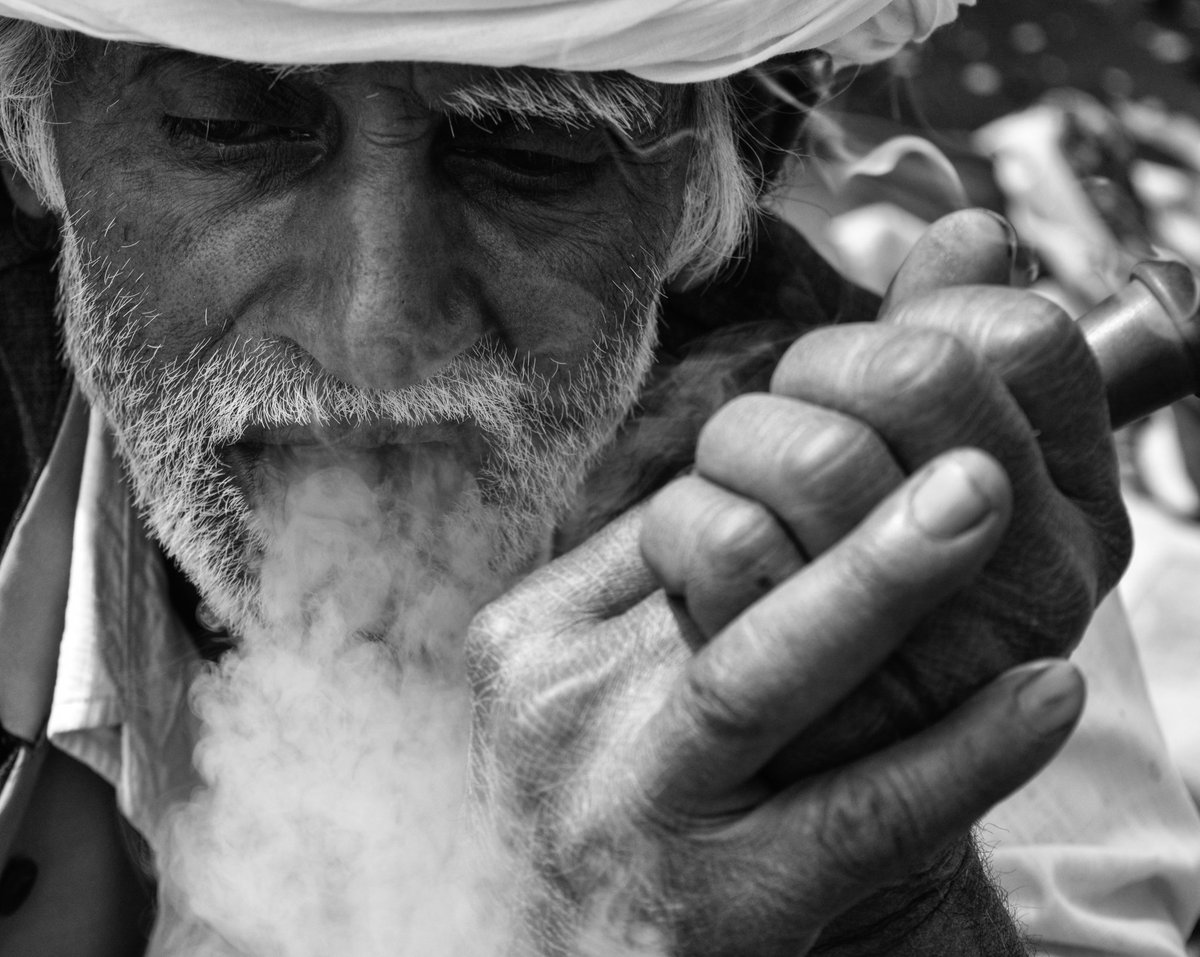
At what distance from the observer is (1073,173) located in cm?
493

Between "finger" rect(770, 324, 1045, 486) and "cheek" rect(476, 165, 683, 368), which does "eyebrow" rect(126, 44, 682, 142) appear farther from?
"finger" rect(770, 324, 1045, 486)

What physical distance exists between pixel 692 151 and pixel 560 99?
14.3 inches

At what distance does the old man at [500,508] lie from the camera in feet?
3.59

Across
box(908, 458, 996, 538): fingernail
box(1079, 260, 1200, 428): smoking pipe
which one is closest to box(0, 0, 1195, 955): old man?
box(908, 458, 996, 538): fingernail

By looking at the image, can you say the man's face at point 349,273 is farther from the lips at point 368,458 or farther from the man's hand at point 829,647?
the man's hand at point 829,647

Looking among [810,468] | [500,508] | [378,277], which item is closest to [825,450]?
[810,468]

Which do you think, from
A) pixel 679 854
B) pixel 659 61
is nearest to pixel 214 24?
pixel 659 61

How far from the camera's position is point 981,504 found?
0.99 m

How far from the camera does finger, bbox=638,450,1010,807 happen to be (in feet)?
3.25

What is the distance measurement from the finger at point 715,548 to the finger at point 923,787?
0.18m

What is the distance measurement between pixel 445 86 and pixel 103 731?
45.4 inches

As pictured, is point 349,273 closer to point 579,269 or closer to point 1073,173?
point 579,269

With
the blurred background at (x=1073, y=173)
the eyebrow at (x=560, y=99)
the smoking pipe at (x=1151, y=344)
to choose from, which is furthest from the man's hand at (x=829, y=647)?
the eyebrow at (x=560, y=99)

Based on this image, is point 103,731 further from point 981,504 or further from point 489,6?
point 981,504
